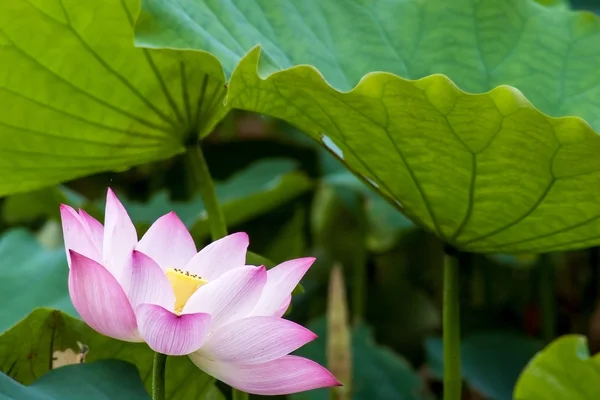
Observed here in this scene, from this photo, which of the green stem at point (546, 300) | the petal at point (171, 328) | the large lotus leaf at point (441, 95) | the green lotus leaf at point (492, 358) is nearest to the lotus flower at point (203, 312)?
the petal at point (171, 328)

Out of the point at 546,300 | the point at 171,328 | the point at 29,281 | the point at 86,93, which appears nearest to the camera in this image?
the point at 171,328

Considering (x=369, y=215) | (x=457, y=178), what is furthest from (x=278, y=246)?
(x=457, y=178)

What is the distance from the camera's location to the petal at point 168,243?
0.48 meters

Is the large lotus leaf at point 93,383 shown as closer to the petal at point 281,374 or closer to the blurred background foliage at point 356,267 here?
the petal at point 281,374

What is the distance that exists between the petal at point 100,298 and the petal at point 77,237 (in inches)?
1.1

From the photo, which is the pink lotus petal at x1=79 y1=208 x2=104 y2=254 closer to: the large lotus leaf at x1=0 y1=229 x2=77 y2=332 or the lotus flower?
the lotus flower

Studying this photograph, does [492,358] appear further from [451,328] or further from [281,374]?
[281,374]

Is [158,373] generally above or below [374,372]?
above

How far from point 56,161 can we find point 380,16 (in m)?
0.29

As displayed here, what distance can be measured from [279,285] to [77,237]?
111 mm

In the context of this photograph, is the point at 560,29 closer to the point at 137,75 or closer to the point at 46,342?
the point at 137,75

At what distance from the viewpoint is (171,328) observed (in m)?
0.38

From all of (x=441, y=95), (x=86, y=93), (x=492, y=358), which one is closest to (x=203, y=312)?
(x=441, y=95)

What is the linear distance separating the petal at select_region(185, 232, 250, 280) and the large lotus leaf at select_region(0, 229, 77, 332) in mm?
266
